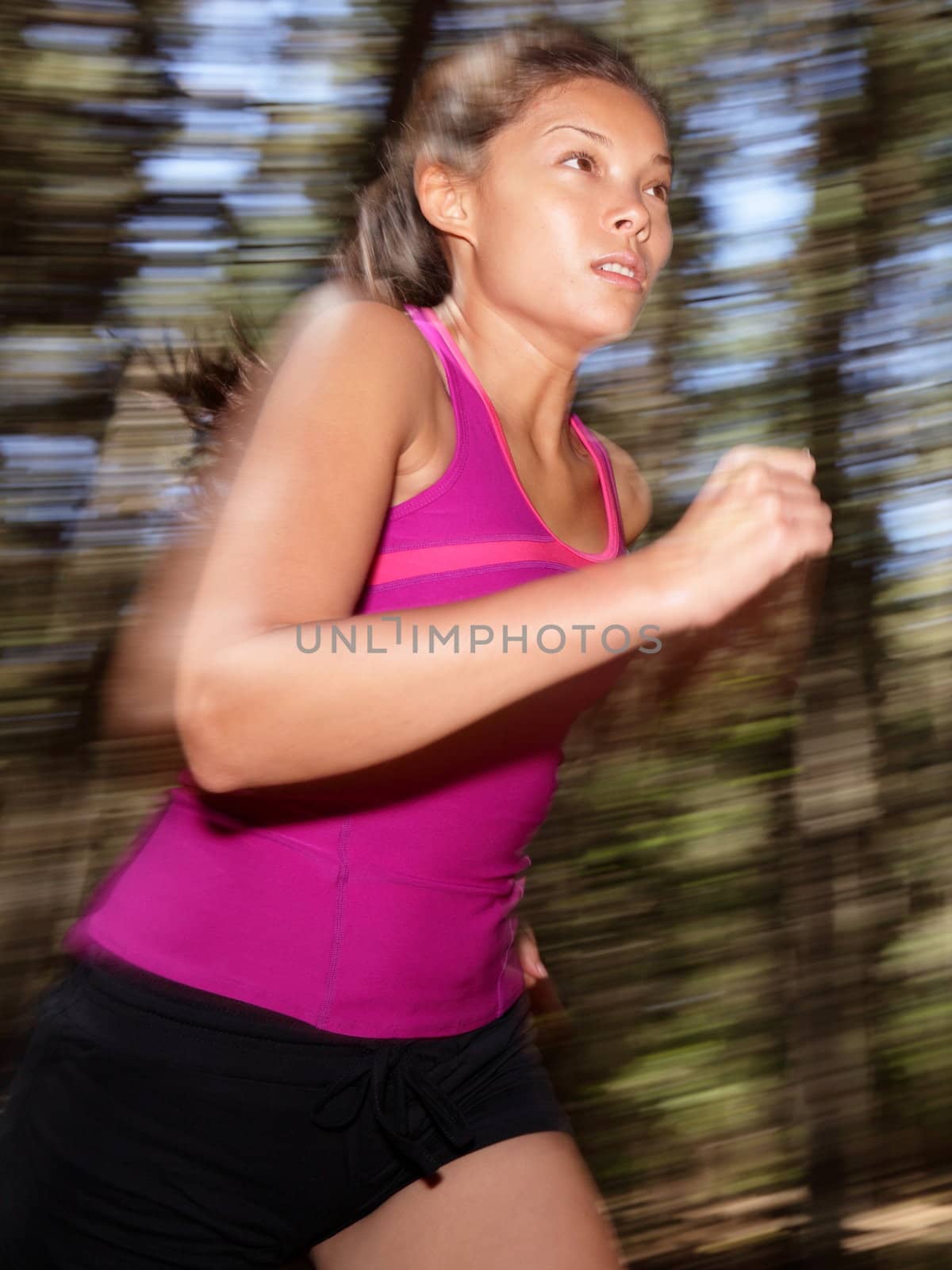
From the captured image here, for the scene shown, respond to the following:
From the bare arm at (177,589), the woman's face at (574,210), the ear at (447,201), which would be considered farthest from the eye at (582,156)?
the bare arm at (177,589)

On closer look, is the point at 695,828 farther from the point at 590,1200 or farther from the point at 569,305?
the point at 569,305

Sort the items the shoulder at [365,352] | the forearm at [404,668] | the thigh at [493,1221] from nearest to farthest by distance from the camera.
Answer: the forearm at [404,668] → the shoulder at [365,352] → the thigh at [493,1221]

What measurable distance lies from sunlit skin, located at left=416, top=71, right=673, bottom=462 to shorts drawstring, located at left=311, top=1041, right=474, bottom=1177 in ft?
1.77

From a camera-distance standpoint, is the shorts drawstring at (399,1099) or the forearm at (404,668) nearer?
the forearm at (404,668)

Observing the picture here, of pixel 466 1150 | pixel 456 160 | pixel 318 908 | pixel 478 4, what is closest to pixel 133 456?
pixel 456 160

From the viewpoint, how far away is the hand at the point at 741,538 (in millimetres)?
667

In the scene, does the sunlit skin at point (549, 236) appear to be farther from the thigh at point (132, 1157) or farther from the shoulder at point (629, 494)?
the thigh at point (132, 1157)

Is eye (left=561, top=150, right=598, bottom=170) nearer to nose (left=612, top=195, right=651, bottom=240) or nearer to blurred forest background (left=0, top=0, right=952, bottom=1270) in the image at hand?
nose (left=612, top=195, right=651, bottom=240)

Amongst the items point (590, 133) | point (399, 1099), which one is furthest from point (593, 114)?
point (399, 1099)

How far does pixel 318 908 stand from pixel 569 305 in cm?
53

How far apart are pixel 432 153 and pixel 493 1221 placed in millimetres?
952

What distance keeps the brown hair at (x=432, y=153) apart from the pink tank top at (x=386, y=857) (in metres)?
0.24

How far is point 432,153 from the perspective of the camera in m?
1.09

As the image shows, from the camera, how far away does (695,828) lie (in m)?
1.82
